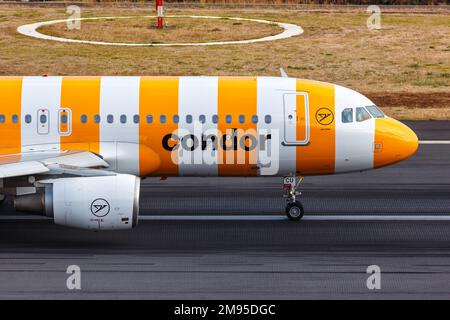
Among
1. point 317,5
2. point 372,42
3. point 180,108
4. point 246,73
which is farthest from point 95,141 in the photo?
point 317,5

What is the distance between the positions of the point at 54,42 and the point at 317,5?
851 inches

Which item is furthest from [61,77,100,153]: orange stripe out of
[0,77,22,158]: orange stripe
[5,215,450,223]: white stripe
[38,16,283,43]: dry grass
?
[38,16,283,43]: dry grass

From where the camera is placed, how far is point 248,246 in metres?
26.0

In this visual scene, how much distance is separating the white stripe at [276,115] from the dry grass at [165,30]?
34881mm

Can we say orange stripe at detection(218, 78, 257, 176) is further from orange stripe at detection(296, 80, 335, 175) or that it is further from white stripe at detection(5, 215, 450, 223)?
white stripe at detection(5, 215, 450, 223)

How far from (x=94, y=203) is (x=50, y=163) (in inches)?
78.9

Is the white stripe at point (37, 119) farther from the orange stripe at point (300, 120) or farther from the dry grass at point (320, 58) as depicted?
the dry grass at point (320, 58)

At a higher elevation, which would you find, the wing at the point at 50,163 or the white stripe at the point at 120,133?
the white stripe at the point at 120,133

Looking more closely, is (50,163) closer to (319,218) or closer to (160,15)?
(319,218)

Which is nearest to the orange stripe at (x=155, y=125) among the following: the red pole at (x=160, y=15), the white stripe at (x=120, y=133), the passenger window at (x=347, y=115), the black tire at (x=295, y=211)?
the white stripe at (x=120, y=133)

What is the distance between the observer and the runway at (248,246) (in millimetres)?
22859
